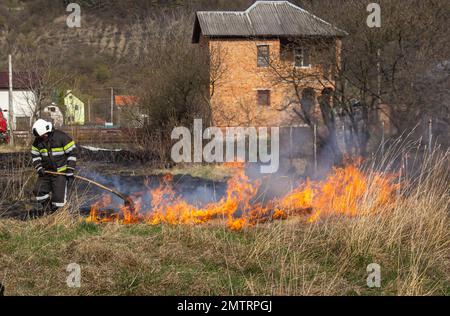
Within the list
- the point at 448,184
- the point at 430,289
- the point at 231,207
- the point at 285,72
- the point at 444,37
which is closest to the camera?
the point at 430,289

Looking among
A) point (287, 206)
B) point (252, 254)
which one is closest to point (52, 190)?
point (287, 206)

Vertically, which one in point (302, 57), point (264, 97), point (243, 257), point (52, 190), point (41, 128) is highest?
point (302, 57)

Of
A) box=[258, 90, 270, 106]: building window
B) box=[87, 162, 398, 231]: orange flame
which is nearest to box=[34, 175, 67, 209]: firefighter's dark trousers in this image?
box=[87, 162, 398, 231]: orange flame

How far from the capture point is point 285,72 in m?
16.2

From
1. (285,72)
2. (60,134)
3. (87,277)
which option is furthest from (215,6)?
(87,277)

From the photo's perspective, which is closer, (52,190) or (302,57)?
(52,190)

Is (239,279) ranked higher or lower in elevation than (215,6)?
lower

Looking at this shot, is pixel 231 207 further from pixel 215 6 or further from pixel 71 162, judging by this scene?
pixel 215 6

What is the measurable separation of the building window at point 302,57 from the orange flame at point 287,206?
25.6 feet

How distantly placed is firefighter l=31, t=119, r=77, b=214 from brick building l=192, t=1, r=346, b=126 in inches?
347

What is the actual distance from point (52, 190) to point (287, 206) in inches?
148

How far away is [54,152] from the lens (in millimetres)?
8312

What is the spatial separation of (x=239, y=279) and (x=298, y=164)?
1169 centimetres

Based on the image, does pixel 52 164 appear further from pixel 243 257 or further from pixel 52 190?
pixel 243 257
